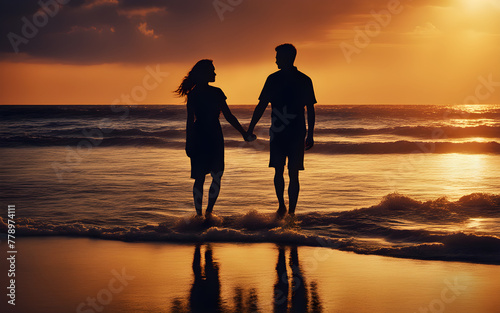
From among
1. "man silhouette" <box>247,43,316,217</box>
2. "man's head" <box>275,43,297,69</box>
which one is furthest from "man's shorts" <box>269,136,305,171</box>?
"man's head" <box>275,43,297,69</box>

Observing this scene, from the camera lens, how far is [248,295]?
400 centimetres

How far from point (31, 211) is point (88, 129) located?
29.9 meters

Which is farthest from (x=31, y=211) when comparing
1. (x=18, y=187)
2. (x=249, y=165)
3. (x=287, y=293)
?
(x=249, y=165)

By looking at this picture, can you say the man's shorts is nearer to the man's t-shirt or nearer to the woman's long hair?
the man's t-shirt

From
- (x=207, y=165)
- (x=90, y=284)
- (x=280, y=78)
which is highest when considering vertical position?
(x=280, y=78)

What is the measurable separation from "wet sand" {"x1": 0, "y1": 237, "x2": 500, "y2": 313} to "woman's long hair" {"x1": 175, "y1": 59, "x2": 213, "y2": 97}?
194 centimetres

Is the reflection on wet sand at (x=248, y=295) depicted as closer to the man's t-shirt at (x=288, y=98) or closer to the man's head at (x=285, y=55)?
the man's t-shirt at (x=288, y=98)

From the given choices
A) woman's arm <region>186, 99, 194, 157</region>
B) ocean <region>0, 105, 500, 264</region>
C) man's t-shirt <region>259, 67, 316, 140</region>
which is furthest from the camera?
man's t-shirt <region>259, 67, 316, 140</region>

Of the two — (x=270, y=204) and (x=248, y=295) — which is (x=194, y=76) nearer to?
(x=270, y=204)

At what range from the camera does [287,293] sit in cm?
403

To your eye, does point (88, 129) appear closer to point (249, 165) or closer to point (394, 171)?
point (249, 165)

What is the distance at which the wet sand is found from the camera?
380cm

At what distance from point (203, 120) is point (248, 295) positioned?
2.93 m

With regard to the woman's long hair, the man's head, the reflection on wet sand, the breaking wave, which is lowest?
the reflection on wet sand
